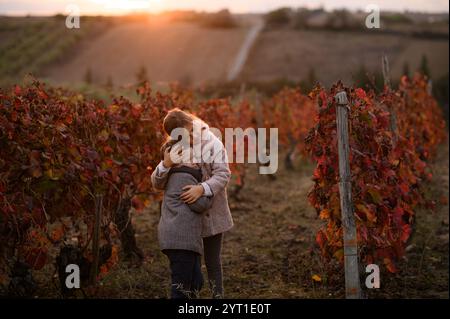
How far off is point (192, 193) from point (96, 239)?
4.31ft

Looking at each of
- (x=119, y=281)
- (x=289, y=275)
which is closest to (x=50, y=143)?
(x=119, y=281)

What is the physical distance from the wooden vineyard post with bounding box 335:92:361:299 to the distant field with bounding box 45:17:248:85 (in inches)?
1116

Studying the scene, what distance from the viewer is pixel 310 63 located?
38125 millimetres

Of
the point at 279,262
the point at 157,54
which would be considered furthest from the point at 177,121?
the point at 157,54

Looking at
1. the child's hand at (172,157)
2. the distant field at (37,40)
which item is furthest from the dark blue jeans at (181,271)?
the distant field at (37,40)

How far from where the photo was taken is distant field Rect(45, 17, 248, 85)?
3512 cm

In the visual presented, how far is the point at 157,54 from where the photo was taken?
3931 centimetres

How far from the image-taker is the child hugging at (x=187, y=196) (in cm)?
376

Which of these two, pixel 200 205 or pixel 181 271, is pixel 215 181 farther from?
pixel 181 271

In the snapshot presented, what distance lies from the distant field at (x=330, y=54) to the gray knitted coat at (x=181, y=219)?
2961 cm

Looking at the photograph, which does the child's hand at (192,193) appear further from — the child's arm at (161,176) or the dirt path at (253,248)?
the dirt path at (253,248)

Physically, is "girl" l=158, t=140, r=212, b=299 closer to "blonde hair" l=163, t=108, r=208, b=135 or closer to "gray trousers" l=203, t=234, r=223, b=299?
"blonde hair" l=163, t=108, r=208, b=135
